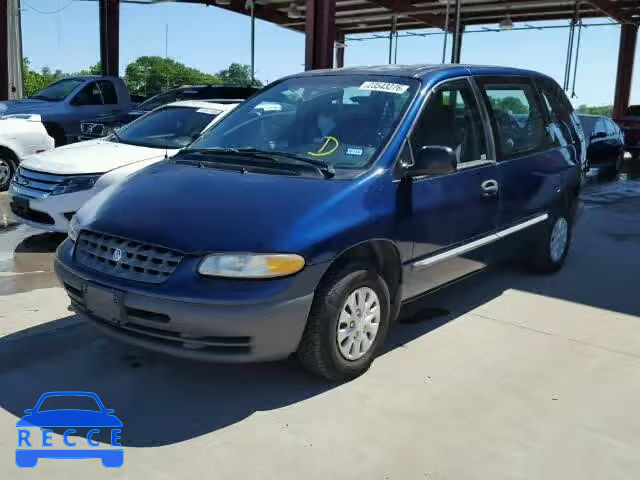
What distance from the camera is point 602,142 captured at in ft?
46.1

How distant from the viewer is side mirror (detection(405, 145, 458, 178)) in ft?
12.3

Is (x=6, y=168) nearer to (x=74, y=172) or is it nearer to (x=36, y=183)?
(x=36, y=183)

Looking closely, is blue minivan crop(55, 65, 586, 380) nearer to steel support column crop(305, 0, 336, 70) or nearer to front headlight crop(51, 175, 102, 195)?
front headlight crop(51, 175, 102, 195)

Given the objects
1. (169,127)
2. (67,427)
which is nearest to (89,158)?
(169,127)

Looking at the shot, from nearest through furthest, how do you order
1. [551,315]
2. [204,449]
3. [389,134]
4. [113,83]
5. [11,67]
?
[204,449] → [389,134] → [551,315] → [113,83] → [11,67]

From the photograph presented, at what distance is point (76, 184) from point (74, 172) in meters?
0.13

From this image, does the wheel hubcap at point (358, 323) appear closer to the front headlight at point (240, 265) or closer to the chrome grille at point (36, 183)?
the front headlight at point (240, 265)

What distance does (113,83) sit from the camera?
12.9 meters

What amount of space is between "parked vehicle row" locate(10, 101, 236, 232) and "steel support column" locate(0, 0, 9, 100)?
12290 mm

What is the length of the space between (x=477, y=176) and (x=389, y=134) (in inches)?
34.5

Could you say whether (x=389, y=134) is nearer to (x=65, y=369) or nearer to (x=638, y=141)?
(x=65, y=369)

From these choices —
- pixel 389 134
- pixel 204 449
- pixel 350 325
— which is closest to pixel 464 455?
pixel 350 325

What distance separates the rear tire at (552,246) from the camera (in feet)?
18.6

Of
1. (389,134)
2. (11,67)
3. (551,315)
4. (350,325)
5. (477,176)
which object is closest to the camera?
(350,325)
